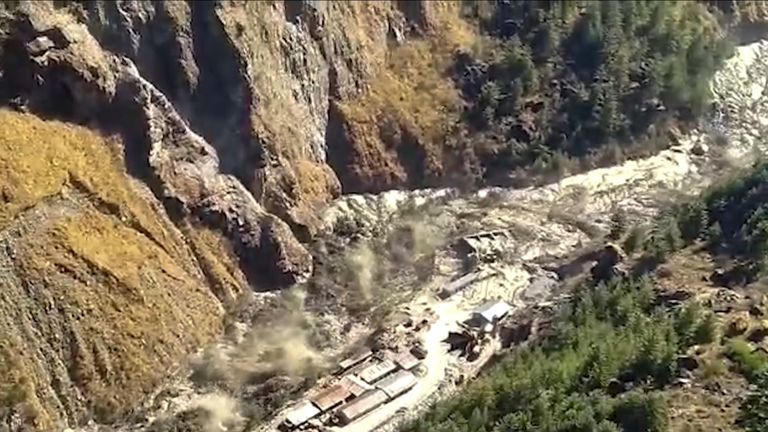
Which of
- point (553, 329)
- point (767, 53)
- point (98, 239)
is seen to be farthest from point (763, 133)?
point (98, 239)

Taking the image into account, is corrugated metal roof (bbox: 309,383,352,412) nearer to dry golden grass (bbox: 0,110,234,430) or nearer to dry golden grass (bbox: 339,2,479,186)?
dry golden grass (bbox: 0,110,234,430)

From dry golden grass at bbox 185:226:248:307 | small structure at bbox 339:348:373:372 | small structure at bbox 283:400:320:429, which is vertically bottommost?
small structure at bbox 283:400:320:429

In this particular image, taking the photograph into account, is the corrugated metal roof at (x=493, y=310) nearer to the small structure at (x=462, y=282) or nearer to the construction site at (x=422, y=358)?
the construction site at (x=422, y=358)

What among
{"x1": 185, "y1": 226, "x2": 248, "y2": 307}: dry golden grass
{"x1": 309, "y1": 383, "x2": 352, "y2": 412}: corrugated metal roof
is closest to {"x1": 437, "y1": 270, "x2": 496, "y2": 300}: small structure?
{"x1": 309, "y1": 383, "x2": 352, "y2": 412}: corrugated metal roof

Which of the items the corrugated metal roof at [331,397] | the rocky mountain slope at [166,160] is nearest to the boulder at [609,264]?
the rocky mountain slope at [166,160]

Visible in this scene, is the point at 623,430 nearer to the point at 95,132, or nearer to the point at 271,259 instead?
the point at 271,259

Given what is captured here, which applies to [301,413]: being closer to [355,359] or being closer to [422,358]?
[355,359]
